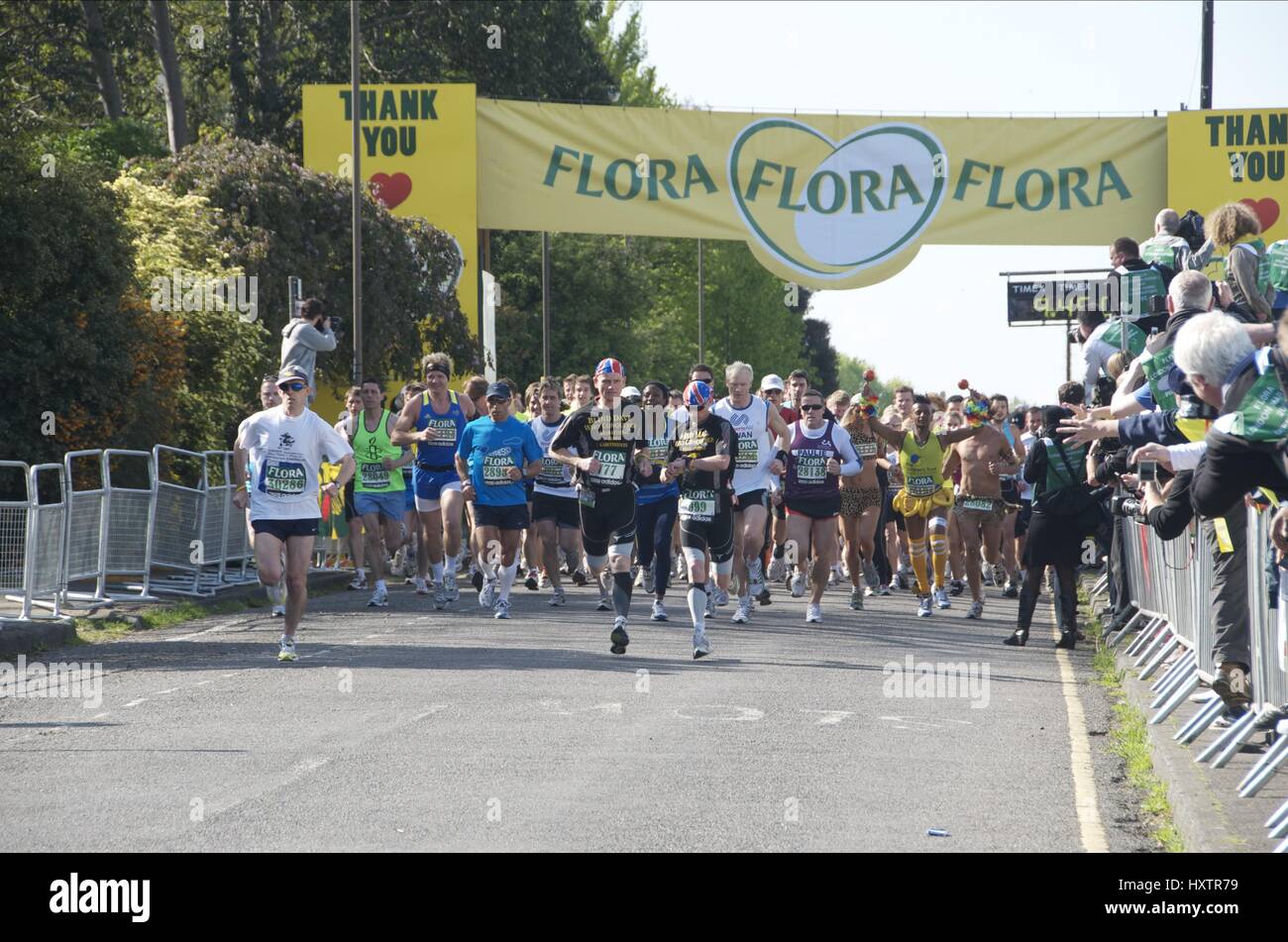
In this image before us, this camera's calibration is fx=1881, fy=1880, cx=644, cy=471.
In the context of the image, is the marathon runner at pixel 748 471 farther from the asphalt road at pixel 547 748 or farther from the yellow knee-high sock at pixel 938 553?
the yellow knee-high sock at pixel 938 553

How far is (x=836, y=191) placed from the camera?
87.7ft

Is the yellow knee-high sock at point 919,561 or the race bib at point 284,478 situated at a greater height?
the race bib at point 284,478

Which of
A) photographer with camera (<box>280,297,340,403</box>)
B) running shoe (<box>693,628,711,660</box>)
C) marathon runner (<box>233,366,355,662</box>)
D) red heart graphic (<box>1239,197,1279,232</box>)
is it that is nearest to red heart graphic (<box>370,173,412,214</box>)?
photographer with camera (<box>280,297,340,403</box>)

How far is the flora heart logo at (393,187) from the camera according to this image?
27.2m

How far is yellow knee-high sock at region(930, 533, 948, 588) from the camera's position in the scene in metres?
18.8

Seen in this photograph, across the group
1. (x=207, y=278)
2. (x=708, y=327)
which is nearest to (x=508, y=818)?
(x=207, y=278)

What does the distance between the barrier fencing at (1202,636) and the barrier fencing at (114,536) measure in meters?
8.50

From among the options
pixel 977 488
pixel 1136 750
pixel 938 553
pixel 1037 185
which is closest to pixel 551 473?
pixel 938 553

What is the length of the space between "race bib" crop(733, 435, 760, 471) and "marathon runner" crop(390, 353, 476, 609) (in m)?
2.67

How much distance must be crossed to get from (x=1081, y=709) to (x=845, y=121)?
16.5 m

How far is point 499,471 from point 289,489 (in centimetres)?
361

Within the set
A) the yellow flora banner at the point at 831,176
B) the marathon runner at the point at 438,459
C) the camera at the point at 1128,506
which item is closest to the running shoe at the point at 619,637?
the camera at the point at 1128,506

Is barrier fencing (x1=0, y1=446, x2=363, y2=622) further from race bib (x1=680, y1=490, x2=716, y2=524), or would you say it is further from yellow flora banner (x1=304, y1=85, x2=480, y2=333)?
yellow flora banner (x1=304, y1=85, x2=480, y2=333)
